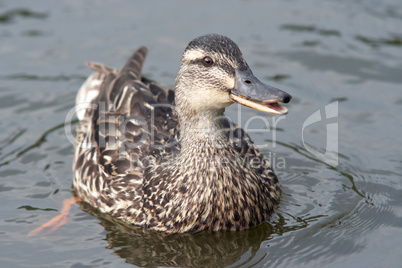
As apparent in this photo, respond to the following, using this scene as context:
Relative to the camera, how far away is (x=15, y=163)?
8430 millimetres

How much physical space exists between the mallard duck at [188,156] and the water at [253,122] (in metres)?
0.25

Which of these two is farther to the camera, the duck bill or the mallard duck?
the mallard duck

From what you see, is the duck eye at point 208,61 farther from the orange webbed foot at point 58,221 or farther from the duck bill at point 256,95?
the orange webbed foot at point 58,221

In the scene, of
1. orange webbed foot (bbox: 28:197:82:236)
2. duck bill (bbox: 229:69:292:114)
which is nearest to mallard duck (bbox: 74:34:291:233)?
duck bill (bbox: 229:69:292:114)

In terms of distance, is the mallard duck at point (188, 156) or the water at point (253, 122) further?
the water at point (253, 122)

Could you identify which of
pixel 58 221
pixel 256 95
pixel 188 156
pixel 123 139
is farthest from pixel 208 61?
pixel 58 221

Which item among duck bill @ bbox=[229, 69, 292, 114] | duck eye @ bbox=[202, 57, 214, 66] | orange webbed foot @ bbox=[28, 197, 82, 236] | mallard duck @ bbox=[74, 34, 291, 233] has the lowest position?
orange webbed foot @ bbox=[28, 197, 82, 236]

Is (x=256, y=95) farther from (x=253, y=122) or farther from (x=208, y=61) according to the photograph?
(x=253, y=122)

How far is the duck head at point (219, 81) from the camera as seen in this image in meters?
6.00

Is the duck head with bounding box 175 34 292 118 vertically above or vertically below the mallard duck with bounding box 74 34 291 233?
above

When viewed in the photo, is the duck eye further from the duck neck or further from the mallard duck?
the duck neck

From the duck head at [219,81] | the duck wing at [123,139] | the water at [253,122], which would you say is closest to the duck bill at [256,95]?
the duck head at [219,81]

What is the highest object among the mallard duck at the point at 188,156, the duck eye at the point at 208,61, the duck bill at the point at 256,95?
the duck eye at the point at 208,61

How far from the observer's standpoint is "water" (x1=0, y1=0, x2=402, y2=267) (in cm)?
664
